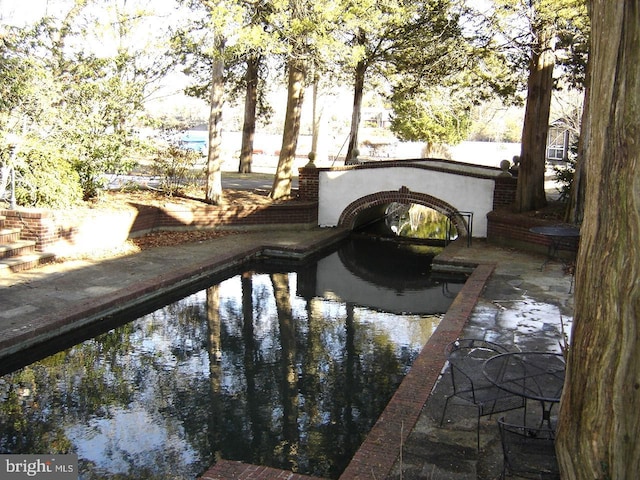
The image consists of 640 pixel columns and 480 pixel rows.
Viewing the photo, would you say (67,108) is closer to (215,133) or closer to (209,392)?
(215,133)

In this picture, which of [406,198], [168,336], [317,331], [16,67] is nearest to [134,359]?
[168,336]

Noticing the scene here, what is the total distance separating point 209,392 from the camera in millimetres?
6777

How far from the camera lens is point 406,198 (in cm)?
1666

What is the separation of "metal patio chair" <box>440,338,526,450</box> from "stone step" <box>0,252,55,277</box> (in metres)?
7.04

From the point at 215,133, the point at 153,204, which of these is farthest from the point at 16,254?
the point at 215,133

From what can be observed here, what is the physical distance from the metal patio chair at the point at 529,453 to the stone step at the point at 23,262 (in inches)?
319

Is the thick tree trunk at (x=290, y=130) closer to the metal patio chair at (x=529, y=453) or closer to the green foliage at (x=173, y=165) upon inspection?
the green foliage at (x=173, y=165)

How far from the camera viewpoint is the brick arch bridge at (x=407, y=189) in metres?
15.8

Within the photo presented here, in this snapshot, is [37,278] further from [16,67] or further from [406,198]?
[406,198]

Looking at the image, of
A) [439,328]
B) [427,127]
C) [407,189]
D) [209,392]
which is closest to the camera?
[209,392]

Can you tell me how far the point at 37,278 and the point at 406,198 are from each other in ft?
31.2

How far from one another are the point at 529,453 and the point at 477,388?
694 mm

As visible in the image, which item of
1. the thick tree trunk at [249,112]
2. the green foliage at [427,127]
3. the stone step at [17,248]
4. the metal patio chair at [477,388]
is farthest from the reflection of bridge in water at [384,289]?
the green foliage at [427,127]

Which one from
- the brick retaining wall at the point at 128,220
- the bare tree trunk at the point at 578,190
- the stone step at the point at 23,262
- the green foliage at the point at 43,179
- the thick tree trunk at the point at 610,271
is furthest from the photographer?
the bare tree trunk at the point at 578,190
